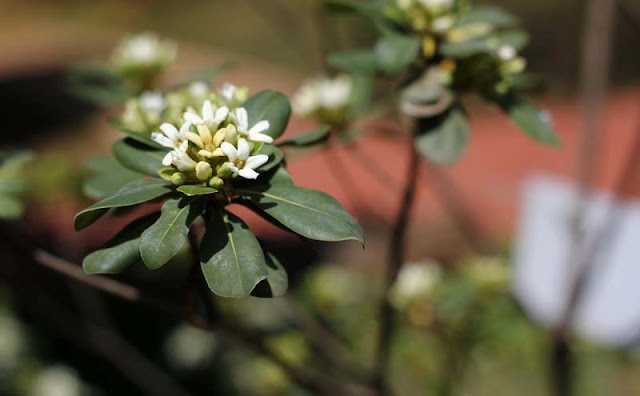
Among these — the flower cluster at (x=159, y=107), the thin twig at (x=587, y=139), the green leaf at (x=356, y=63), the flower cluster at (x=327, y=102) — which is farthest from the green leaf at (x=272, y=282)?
the thin twig at (x=587, y=139)

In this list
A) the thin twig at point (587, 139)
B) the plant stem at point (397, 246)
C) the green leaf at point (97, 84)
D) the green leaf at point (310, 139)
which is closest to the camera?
the green leaf at point (310, 139)

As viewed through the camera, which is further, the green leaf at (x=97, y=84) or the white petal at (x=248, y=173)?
the green leaf at (x=97, y=84)

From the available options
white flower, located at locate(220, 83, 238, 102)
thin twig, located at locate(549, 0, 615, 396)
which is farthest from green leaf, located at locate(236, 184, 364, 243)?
thin twig, located at locate(549, 0, 615, 396)

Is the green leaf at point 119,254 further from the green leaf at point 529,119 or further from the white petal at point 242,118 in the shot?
the green leaf at point 529,119

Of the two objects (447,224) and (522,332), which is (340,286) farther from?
(447,224)

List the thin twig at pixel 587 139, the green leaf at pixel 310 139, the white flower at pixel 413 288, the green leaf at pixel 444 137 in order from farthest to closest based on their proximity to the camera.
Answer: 1. the white flower at pixel 413 288
2. the thin twig at pixel 587 139
3. the green leaf at pixel 444 137
4. the green leaf at pixel 310 139

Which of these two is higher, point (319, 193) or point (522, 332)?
point (319, 193)

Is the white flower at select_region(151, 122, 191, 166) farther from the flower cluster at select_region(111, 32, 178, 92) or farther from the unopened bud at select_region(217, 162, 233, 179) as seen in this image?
the flower cluster at select_region(111, 32, 178, 92)

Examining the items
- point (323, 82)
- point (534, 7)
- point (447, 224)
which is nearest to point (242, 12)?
point (534, 7)
